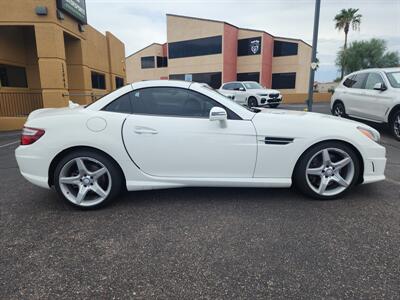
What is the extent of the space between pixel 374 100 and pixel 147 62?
38.9 metres

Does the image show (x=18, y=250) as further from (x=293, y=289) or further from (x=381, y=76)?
(x=381, y=76)

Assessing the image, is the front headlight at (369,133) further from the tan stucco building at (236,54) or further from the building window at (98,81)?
the tan stucco building at (236,54)

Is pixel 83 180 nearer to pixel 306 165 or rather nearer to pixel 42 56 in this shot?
pixel 306 165

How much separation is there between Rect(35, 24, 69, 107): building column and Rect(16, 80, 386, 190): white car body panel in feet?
24.2

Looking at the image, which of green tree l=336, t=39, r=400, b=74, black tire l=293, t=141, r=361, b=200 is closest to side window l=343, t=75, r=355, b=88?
black tire l=293, t=141, r=361, b=200

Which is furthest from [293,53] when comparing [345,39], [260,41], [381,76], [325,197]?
[325,197]

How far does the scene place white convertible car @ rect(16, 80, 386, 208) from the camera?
10.0 ft

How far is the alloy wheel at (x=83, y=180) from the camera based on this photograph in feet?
10.1

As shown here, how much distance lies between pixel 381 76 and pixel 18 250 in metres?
8.17

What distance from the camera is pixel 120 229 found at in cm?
274

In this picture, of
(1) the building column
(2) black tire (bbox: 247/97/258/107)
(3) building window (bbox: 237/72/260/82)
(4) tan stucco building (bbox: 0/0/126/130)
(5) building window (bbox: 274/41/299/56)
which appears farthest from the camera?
(3) building window (bbox: 237/72/260/82)

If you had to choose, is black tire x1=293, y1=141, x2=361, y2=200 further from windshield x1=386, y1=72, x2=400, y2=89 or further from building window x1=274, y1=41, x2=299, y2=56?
building window x1=274, y1=41, x2=299, y2=56

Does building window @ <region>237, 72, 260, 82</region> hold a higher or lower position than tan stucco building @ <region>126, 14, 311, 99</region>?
lower

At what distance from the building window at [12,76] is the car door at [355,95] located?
1259 cm
